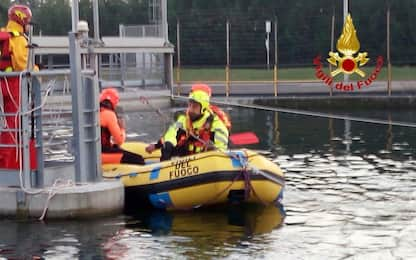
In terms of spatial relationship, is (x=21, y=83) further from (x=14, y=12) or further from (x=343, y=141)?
(x=343, y=141)

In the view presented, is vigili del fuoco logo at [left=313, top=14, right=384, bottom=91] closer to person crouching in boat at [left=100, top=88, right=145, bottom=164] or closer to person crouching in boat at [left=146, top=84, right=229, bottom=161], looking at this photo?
person crouching in boat at [left=100, top=88, right=145, bottom=164]

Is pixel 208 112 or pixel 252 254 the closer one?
pixel 252 254

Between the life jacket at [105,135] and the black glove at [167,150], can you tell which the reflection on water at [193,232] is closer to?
the black glove at [167,150]

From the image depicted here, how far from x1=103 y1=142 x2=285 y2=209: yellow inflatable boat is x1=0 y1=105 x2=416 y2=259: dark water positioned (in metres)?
0.20

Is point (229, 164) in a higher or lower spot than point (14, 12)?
lower

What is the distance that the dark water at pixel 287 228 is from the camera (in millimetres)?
10383

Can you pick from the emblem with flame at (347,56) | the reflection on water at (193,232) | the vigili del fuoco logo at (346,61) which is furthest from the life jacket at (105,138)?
the emblem with flame at (347,56)

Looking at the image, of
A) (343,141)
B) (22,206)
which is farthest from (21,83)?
(343,141)

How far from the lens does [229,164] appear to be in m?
12.5

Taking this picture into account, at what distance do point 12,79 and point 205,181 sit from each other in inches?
112

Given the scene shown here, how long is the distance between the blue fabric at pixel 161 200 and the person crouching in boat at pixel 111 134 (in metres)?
1.28

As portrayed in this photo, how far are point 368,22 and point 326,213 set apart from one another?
34.8 meters

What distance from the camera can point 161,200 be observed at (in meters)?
12.8

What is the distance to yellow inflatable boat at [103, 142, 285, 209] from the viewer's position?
12.5 m
